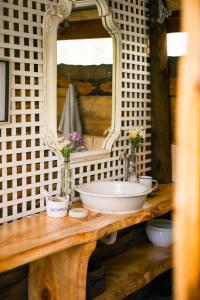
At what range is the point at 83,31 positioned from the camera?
2697mm

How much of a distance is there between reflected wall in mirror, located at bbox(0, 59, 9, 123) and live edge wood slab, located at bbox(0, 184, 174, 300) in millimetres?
547

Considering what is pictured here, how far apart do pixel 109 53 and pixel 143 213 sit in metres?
1.08

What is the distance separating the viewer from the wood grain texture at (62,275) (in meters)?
2.20

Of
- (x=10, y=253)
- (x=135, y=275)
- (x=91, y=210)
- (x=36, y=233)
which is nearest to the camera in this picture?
(x=10, y=253)

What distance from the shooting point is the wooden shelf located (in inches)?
102

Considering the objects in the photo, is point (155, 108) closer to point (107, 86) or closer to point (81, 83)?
point (107, 86)

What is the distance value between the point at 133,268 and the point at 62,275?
681 mm

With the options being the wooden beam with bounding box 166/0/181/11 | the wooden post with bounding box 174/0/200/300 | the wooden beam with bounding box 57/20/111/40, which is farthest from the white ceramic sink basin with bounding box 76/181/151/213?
the wooden post with bounding box 174/0/200/300

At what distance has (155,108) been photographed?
11.0ft

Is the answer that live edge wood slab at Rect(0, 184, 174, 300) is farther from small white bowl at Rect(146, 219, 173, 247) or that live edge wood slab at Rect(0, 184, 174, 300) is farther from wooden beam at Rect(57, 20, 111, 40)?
wooden beam at Rect(57, 20, 111, 40)

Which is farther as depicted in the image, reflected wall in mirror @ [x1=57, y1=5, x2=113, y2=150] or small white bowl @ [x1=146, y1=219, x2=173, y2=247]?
small white bowl @ [x1=146, y1=219, x2=173, y2=247]

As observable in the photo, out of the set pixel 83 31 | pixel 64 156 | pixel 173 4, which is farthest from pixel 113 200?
pixel 173 4

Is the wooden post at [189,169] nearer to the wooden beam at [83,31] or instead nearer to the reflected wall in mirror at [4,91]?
the reflected wall in mirror at [4,91]

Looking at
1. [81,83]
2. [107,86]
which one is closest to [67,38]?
[81,83]
